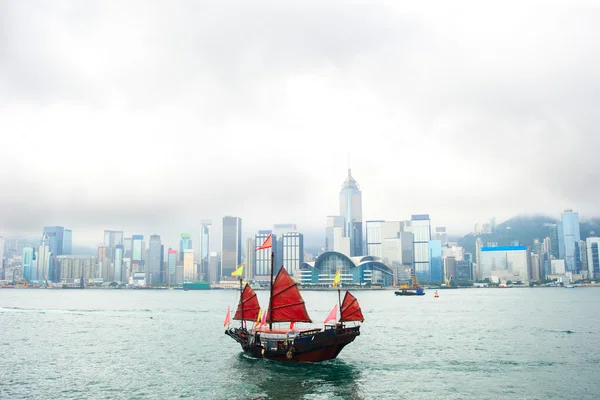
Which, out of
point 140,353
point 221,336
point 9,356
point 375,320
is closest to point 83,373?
point 140,353

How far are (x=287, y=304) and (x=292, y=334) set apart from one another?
414cm

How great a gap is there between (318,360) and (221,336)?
30.5 metres

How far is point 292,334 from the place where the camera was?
203 ft

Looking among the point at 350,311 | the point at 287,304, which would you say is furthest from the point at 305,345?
the point at 350,311

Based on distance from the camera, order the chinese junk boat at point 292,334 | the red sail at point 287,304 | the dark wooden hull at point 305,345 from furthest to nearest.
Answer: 1. the red sail at point 287,304
2. the chinese junk boat at point 292,334
3. the dark wooden hull at point 305,345

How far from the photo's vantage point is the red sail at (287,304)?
210 feet

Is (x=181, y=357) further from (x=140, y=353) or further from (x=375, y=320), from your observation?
(x=375, y=320)

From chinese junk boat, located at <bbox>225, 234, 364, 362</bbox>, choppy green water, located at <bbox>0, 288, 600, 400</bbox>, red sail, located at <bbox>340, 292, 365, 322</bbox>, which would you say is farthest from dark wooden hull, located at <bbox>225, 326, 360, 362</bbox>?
red sail, located at <bbox>340, 292, 365, 322</bbox>

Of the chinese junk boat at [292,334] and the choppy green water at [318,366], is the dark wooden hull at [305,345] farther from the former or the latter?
the choppy green water at [318,366]

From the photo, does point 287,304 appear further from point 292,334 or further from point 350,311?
point 350,311

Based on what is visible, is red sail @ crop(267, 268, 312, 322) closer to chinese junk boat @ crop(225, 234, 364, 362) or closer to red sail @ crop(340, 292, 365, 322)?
chinese junk boat @ crop(225, 234, 364, 362)

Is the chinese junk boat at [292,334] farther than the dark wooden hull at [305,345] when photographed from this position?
Yes

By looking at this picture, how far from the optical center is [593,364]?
191 feet

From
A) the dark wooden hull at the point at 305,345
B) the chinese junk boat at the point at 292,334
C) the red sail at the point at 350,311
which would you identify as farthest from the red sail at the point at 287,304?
the red sail at the point at 350,311
